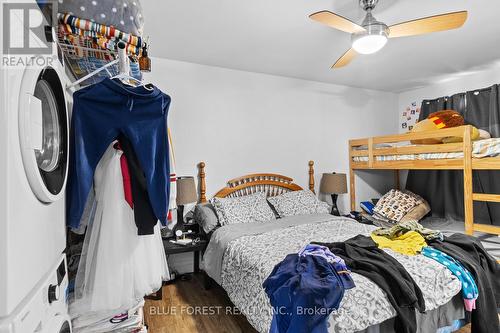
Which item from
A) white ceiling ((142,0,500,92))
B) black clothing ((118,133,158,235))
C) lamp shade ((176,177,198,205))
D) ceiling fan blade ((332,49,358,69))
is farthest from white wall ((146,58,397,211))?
black clothing ((118,133,158,235))

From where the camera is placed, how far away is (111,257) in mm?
1257

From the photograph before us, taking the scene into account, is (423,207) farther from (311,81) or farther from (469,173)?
(311,81)

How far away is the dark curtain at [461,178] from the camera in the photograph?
3.25m

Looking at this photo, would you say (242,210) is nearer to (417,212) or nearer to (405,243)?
(405,243)

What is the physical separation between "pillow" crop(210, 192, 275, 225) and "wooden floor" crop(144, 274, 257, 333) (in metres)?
0.72

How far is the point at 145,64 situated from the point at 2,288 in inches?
61.9

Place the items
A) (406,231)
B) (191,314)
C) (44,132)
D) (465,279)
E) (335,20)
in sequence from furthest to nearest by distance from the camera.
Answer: (191,314), (406,231), (335,20), (465,279), (44,132)

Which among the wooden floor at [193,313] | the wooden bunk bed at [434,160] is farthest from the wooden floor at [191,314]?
the wooden bunk bed at [434,160]

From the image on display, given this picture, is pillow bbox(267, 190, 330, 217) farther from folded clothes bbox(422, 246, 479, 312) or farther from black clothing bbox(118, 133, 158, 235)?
black clothing bbox(118, 133, 158, 235)

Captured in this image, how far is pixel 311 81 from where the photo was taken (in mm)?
3797

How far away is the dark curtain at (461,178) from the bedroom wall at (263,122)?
0.60m

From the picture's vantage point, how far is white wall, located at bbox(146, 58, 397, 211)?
3070mm

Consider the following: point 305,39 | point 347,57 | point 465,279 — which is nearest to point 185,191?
point 305,39

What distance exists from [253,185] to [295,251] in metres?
1.50
